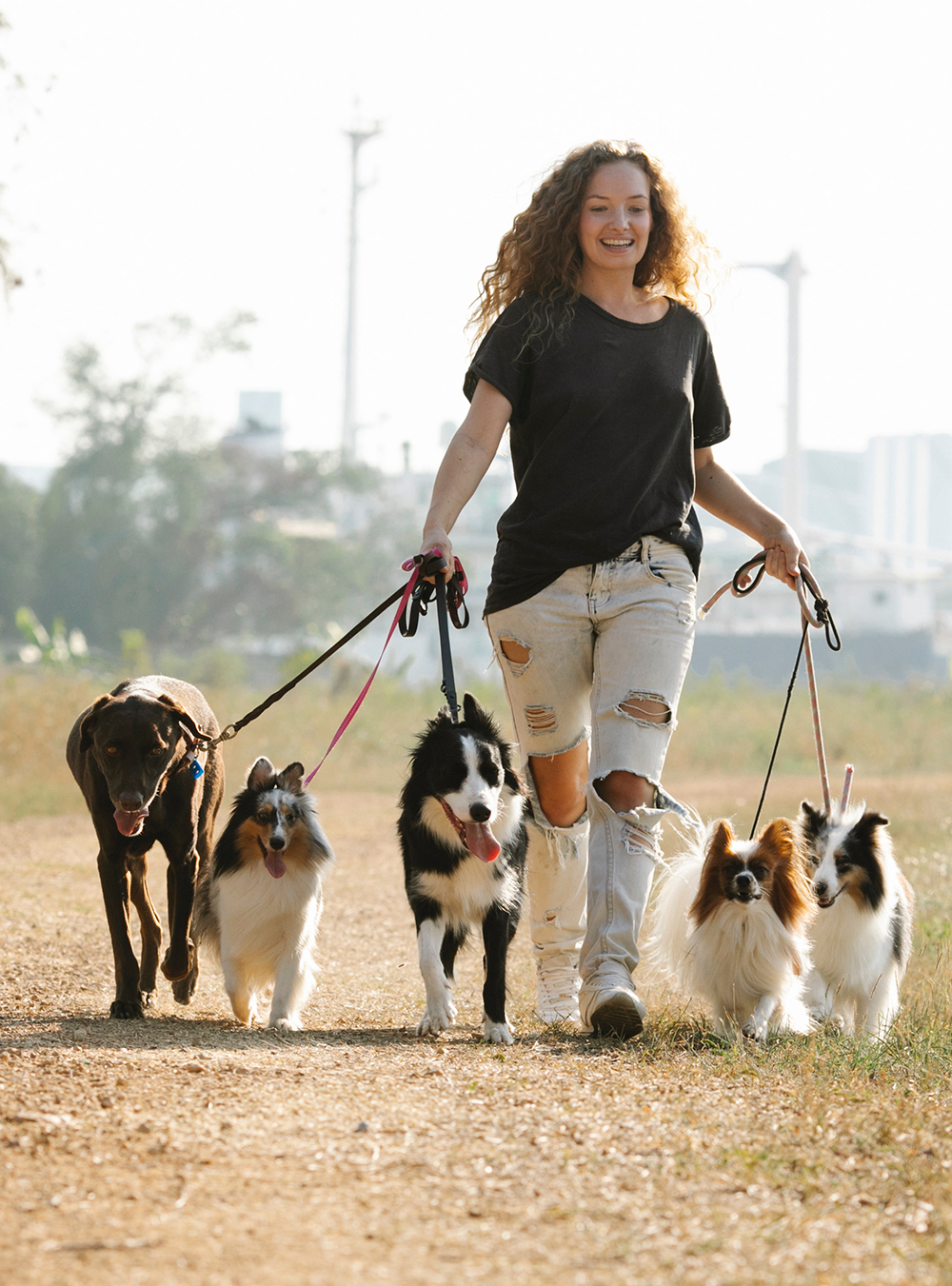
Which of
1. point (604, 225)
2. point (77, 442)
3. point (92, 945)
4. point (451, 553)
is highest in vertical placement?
point (77, 442)

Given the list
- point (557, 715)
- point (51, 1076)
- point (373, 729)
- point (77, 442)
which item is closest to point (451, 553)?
point (557, 715)

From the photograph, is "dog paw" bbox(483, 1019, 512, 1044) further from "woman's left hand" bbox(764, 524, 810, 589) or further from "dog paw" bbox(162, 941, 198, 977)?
"woman's left hand" bbox(764, 524, 810, 589)

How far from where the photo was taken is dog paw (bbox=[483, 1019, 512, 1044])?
4.50 metres

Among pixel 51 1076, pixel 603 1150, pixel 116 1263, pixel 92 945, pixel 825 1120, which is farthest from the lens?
pixel 92 945

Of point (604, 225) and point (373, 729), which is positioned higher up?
point (604, 225)

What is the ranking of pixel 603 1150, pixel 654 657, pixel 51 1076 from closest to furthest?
pixel 603 1150
pixel 51 1076
pixel 654 657

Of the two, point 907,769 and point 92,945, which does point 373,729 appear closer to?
point 907,769

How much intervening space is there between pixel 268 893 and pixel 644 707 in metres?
1.54

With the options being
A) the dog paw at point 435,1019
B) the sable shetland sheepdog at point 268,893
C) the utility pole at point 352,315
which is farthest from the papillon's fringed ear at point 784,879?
the utility pole at point 352,315

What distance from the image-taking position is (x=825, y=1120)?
3.34m

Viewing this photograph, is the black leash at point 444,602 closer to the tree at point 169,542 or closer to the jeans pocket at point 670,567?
the jeans pocket at point 670,567

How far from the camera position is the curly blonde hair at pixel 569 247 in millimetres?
4777

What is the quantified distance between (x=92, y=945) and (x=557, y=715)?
9.44 feet

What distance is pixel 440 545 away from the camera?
4.61 metres
